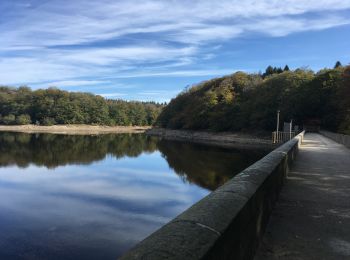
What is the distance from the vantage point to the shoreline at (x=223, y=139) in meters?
63.4

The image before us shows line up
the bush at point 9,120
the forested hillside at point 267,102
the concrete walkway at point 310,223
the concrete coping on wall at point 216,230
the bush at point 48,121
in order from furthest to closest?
the bush at point 48,121 → the bush at point 9,120 → the forested hillside at point 267,102 → the concrete walkway at point 310,223 → the concrete coping on wall at point 216,230

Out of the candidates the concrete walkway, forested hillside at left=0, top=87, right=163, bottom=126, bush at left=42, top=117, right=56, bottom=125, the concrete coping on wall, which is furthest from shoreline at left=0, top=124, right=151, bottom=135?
the concrete coping on wall

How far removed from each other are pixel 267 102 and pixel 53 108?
84.0 metres

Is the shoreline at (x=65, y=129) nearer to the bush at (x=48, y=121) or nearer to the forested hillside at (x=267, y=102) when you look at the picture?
the bush at (x=48, y=121)

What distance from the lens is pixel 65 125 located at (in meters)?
128

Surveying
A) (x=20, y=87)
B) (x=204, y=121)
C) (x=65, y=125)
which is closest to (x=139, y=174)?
(x=204, y=121)

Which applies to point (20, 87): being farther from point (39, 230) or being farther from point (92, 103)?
point (39, 230)

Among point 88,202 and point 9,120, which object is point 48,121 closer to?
point 9,120

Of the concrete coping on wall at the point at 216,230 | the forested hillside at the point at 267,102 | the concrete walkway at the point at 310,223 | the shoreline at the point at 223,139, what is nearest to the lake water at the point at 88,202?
the concrete walkway at the point at 310,223

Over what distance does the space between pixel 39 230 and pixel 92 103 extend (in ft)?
430

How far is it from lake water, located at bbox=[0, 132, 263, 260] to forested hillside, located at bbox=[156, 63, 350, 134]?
21885 millimetres

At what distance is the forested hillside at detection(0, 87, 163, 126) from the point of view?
126 m

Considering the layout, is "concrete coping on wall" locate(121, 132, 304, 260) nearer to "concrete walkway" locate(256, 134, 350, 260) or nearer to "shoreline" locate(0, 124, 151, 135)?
"concrete walkway" locate(256, 134, 350, 260)

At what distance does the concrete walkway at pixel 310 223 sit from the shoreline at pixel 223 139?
48.3m
